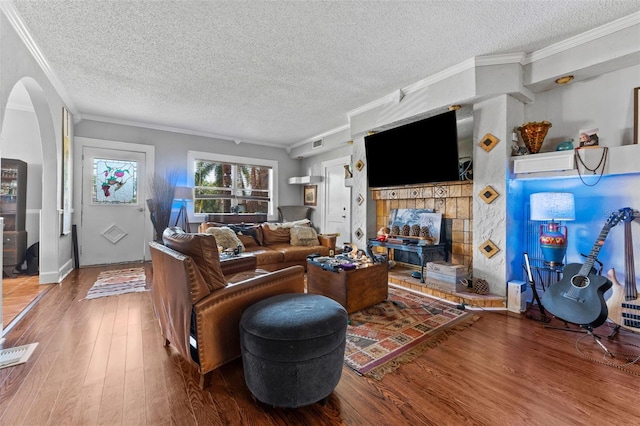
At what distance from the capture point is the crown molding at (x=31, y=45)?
2211 millimetres

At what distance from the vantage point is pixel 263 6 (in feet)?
7.24

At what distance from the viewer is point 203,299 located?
64.3 inches

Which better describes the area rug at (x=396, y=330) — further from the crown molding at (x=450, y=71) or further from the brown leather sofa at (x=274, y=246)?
the crown molding at (x=450, y=71)

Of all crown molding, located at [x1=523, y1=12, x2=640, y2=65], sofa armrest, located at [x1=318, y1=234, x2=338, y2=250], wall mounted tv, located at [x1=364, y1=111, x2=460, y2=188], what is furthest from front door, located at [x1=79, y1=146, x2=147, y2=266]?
crown molding, located at [x1=523, y1=12, x2=640, y2=65]

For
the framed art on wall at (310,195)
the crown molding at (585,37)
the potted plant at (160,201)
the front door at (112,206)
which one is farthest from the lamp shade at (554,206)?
the front door at (112,206)

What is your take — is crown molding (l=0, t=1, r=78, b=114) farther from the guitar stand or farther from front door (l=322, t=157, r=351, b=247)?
the guitar stand

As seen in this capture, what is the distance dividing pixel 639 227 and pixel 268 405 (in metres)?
3.49

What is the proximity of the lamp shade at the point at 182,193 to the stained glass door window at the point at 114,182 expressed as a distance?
2.80 ft

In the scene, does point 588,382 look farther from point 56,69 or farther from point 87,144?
point 87,144

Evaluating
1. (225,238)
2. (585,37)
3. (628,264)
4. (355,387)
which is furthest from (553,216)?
(225,238)

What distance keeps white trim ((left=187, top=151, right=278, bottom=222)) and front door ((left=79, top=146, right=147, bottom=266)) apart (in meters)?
0.80

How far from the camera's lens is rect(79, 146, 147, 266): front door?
4926 mm

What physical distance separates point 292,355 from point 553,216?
2787 millimetres

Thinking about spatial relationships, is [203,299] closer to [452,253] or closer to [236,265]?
[236,265]
